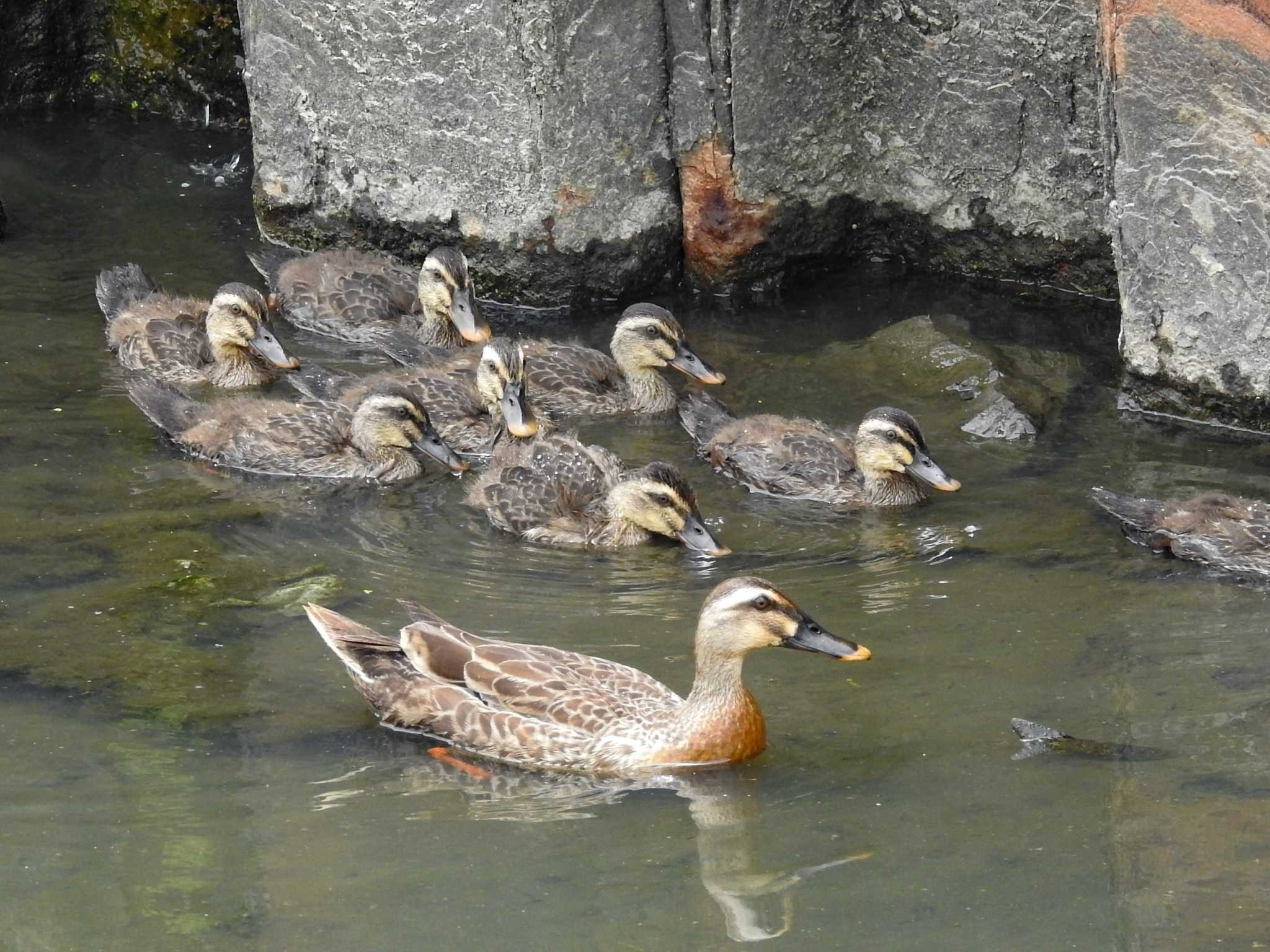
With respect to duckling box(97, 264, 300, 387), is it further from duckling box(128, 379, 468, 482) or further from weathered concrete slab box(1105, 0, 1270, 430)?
weathered concrete slab box(1105, 0, 1270, 430)

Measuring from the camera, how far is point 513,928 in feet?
17.0

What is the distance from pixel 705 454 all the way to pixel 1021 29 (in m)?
3.06

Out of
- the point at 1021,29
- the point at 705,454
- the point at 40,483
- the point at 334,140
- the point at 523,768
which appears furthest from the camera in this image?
the point at 334,140

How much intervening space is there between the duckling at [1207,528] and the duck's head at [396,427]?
307 cm

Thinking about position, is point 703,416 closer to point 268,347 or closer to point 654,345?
point 654,345

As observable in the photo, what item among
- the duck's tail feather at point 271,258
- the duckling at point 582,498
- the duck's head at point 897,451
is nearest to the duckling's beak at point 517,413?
the duckling at point 582,498

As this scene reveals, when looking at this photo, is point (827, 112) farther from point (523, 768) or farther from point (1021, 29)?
point (523, 768)

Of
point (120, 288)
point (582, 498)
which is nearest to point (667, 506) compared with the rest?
point (582, 498)

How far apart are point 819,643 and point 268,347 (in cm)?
448

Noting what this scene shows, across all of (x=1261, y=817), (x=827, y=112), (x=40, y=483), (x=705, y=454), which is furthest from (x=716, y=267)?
(x=1261, y=817)

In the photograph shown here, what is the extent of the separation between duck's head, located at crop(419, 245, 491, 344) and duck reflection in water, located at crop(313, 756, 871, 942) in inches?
158

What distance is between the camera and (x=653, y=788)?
6117 mm

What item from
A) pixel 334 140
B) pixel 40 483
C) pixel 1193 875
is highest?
pixel 334 140

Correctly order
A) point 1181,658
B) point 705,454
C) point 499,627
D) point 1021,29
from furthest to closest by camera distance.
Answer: point 1021,29, point 705,454, point 499,627, point 1181,658
